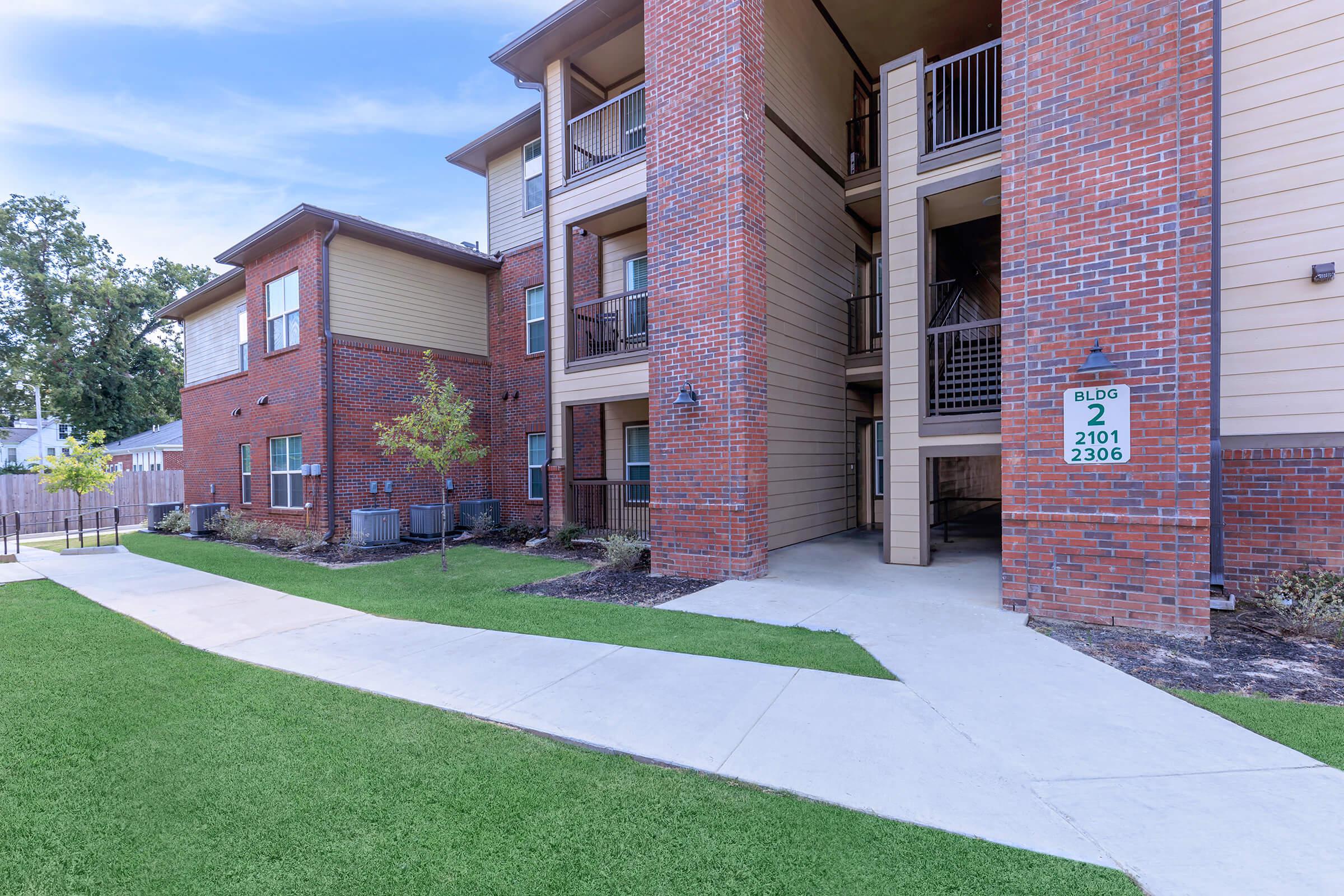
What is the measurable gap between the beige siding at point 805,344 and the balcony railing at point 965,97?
2178mm

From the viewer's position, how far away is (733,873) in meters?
2.28

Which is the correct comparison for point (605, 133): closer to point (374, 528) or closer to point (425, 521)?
point (425, 521)

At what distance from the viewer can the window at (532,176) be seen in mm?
14008

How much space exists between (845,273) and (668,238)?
4833mm

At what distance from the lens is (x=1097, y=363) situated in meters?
5.60

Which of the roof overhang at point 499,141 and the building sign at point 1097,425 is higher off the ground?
the roof overhang at point 499,141

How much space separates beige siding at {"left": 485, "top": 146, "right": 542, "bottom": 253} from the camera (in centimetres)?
1428

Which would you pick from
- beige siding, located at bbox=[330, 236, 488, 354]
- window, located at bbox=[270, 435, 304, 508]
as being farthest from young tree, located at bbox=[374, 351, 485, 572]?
window, located at bbox=[270, 435, 304, 508]

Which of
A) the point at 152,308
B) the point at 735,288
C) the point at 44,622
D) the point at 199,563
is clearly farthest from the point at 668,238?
the point at 152,308

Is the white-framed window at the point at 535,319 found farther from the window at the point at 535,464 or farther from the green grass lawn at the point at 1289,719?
the green grass lawn at the point at 1289,719

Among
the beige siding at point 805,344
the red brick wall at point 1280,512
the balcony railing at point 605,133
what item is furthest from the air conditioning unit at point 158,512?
the red brick wall at point 1280,512

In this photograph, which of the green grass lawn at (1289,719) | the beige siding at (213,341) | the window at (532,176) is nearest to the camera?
the green grass lawn at (1289,719)

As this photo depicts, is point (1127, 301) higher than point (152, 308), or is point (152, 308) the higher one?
point (152, 308)

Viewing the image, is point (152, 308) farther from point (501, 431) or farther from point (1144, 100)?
point (1144, 100)
